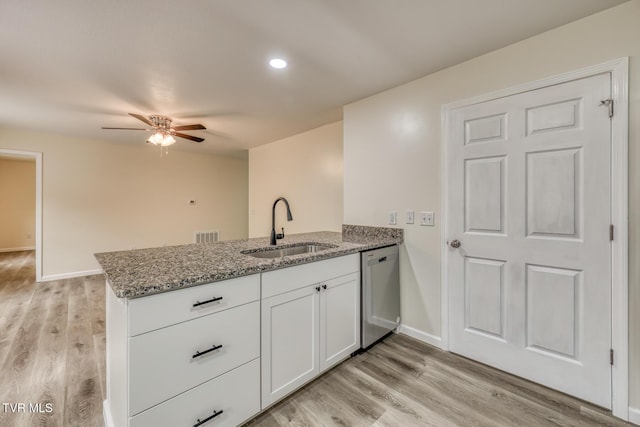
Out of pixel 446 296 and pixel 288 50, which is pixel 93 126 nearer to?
pixel 288 50

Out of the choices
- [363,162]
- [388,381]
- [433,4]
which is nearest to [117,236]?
[363,162]

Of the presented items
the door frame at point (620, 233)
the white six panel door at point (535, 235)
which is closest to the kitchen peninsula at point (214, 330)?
the white six panel door at point (535, 235)

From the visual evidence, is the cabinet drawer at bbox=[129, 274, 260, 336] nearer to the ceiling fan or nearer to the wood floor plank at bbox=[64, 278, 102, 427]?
the wood floor plank at bbox=[64, 278, 102, 427]

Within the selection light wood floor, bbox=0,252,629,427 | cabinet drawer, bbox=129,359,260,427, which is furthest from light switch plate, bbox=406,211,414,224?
cabinet drawer, bbox=129,359,260,427

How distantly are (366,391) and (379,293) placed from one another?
2.47ft

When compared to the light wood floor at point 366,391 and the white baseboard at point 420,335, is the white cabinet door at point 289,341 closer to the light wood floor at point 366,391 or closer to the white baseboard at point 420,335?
the light wood floor at point 366,391

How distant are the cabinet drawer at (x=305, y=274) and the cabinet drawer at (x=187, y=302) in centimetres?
9

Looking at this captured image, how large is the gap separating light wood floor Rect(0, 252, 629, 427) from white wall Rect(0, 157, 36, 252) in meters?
6.52

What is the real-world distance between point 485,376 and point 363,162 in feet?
6.71

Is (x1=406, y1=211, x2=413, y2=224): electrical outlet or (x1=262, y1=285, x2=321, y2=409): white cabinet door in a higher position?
(x1=406, y1=211, x2=413, y2=224): electrical outlet

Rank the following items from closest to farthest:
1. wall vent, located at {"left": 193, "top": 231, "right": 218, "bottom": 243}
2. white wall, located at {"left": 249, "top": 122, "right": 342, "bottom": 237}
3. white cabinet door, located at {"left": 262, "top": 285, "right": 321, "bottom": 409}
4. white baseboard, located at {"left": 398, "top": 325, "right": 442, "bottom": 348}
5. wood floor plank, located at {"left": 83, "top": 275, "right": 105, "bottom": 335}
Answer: white cabinet door, located at {"left": 262, "top": 285, "right": 321, "bottom": 409}, white baseboard, located at {"left": 398, "top": 325, "right": 442, "bottom": 348}, wood floor plank, located at {"left": 83, "top": 275, "right": 105, "bottom": 335}, white wall, located at {"left": 249, "top": 122, "right": 342, "bottom": 237}, wall vent, located at {"left": 193, "top": 231, "right": 218, "bottom": 243}

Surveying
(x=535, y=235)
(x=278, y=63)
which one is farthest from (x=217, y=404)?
(x=278, y=63)

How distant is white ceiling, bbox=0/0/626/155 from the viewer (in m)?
1.56

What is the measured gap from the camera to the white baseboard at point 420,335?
2.29m
